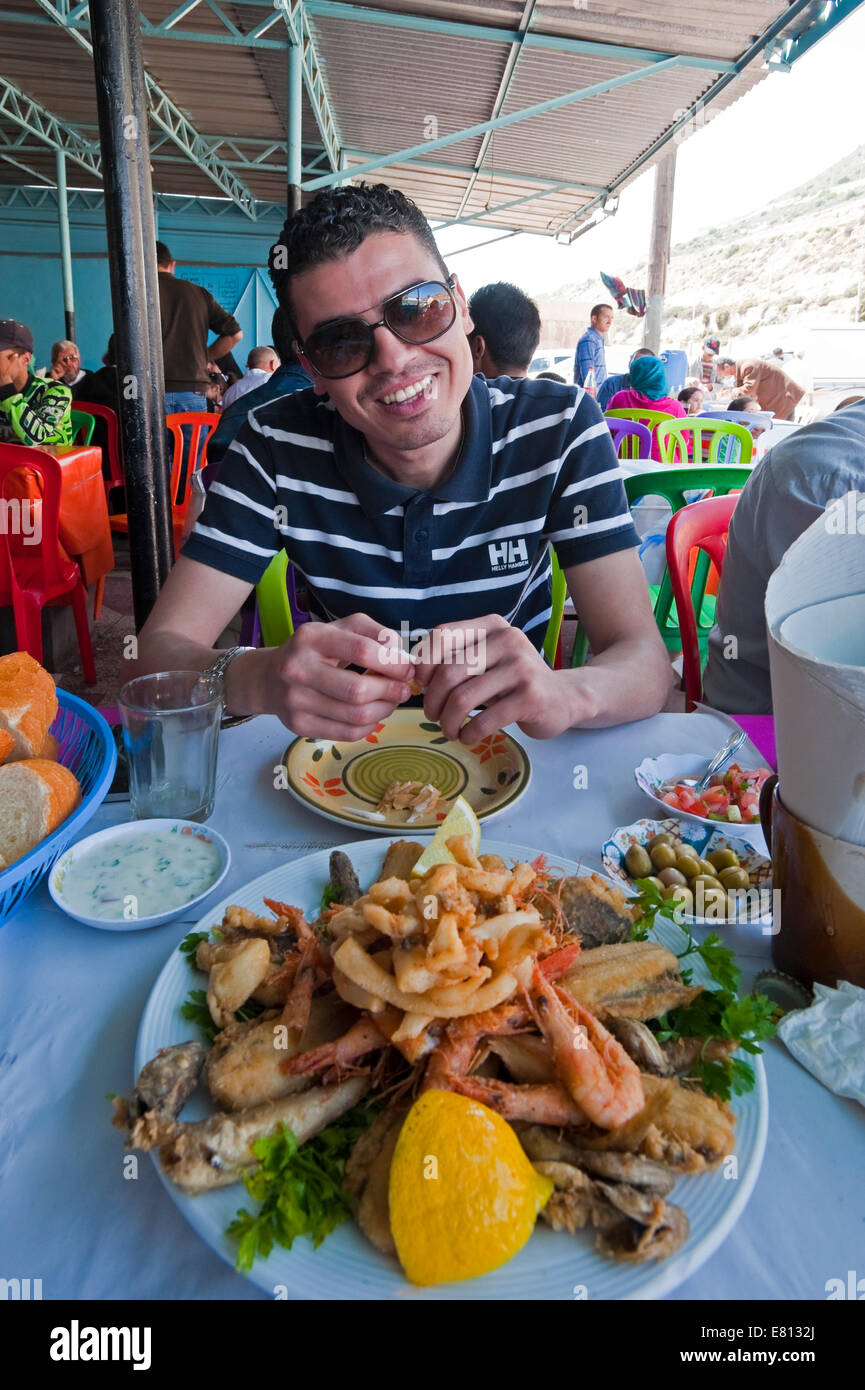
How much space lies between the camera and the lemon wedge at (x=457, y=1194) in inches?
25.0

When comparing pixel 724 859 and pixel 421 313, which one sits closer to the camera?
pixel 724 859

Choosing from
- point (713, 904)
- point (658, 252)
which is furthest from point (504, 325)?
point (658, 252)

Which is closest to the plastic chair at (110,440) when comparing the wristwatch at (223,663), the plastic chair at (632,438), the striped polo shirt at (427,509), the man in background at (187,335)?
the man in background at (187,335)

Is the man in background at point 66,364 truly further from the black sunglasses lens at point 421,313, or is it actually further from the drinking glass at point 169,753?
the drinking glass at point 169,753

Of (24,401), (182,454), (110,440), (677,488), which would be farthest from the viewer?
(110,440)

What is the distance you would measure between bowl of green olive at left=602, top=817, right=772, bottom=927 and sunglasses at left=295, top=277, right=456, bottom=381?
1.25 m

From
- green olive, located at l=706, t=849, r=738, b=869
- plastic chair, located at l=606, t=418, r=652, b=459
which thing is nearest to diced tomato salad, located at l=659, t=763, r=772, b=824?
green olive, located at l=706, t=849, r=738, b=869

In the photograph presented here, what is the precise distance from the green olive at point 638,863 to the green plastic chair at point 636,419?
644 centimetres

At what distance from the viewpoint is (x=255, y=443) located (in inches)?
90.7

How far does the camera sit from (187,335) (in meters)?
8.49

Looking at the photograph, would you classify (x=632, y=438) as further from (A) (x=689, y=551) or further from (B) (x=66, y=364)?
(B) (x=66, y=364)

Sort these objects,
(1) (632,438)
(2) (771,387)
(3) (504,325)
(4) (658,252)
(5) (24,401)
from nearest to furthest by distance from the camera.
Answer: (3) (504,325) < (5) (24,401) < (1) (632,438) < (2) (771,387) < (4) (658,252)

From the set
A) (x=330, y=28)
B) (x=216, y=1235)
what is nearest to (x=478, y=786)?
(x=216, y=1235)

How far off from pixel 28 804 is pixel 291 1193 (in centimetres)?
68
